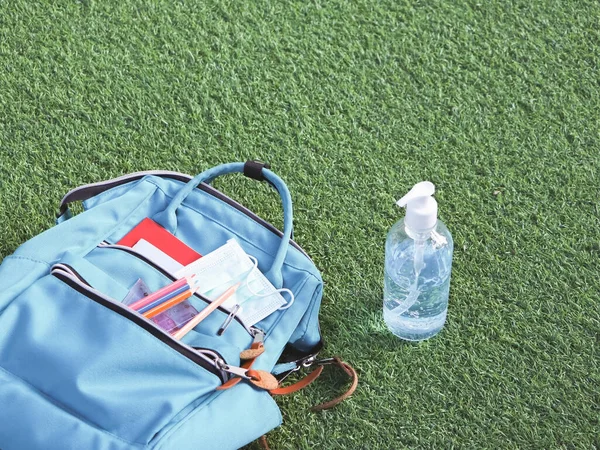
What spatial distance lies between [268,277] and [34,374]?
42 centimetres

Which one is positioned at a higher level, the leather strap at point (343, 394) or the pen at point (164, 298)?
the pen at point (164, 298)

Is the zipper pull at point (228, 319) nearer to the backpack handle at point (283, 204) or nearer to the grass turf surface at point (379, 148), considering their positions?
the backpack handle at point (283, 204)

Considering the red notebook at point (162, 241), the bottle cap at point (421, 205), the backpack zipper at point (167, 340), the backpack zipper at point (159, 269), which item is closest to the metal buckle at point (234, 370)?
the backpack zipper at point (167, 340)

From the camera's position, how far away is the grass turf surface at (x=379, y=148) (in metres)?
1.49

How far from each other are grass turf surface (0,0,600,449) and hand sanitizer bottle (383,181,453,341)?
0.12 feet

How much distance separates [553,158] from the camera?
5.77 feet

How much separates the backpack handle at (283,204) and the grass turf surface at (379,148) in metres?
0.23

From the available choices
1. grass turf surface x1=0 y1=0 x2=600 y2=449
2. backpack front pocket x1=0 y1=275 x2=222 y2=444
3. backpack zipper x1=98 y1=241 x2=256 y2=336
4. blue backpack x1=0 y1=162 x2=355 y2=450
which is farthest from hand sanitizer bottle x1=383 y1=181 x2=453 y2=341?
backpack front pocket x1=0 y1=275 x2=222 y2=444

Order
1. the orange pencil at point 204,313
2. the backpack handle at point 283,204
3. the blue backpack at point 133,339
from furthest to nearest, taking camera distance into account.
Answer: the backpack handle at point 283,204, the orange pencil at point 204,313, the blue backpack at point 133,339

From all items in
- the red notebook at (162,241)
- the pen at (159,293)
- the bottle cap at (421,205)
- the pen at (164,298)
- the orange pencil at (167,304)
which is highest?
the bottle cap at (421,205)

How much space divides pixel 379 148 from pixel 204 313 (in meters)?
0.65

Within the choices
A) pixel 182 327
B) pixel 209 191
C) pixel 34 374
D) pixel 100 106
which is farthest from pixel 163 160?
pixel 34 374

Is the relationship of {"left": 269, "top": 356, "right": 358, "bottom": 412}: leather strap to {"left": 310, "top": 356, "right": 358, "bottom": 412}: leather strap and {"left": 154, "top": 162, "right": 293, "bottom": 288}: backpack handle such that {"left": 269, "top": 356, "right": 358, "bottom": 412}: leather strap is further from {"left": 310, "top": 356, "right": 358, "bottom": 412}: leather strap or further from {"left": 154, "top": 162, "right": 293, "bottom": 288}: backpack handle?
{"left": 154, "top": 162, "right": 293, "bottom": 288}: backpack handle

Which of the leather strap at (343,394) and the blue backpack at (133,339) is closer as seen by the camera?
the blue backpack at (133,339)
